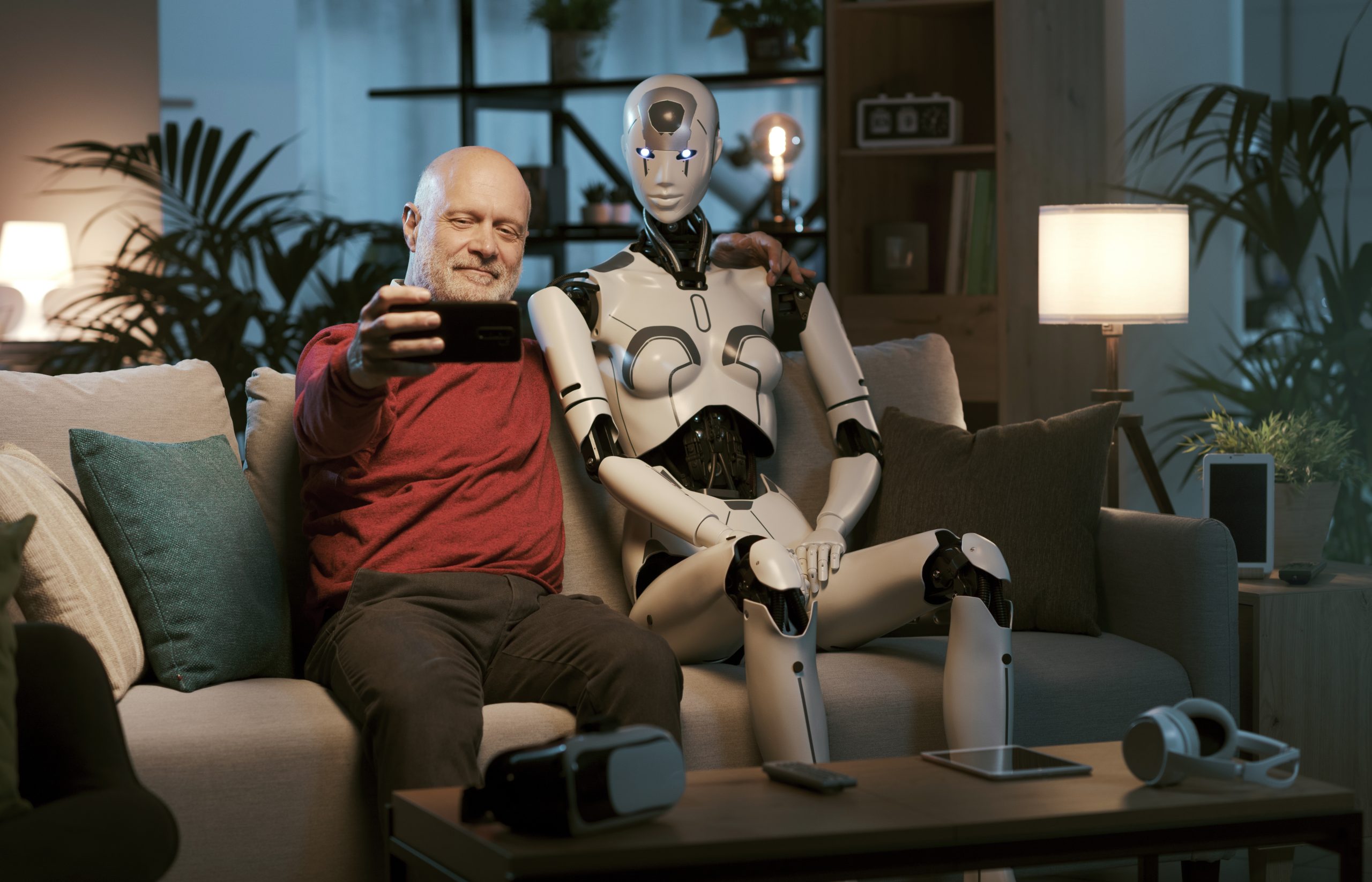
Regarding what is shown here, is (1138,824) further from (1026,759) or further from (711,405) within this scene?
(711,405)

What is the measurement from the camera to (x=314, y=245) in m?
3.48

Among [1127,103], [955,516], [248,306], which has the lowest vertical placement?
[955,516]

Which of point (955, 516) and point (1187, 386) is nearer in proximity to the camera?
point (955, 516)

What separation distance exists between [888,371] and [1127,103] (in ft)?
5.91

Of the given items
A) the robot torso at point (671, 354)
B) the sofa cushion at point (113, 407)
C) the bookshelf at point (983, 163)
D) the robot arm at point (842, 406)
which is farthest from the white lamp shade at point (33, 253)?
the robot arm at point (842, 406)

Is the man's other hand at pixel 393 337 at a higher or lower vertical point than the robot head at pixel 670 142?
lower

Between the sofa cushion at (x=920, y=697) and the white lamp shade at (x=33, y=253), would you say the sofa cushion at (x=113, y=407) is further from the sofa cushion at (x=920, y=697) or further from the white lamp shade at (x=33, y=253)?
the white lamp shade at (x=33, y=253)

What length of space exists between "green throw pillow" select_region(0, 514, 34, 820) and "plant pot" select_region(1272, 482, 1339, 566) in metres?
2.14

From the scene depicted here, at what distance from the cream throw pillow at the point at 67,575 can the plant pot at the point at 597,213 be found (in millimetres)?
2739

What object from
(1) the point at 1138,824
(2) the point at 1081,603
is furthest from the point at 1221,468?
(1) the point at 1138,824

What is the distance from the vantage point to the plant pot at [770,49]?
418cm

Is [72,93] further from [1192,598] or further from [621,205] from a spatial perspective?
[1192,598]

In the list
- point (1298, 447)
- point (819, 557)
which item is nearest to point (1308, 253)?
point (1298, 447)

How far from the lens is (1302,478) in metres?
2.68
